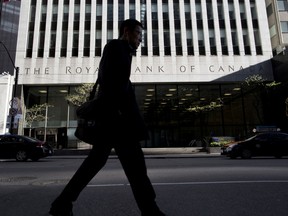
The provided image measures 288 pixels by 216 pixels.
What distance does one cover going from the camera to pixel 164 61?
28.9 m

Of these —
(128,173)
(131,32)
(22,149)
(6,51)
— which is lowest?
(128,173)

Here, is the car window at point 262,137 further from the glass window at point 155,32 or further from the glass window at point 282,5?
the glass window at point 282,5

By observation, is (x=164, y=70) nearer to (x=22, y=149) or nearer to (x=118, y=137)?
(x=22, y=149)

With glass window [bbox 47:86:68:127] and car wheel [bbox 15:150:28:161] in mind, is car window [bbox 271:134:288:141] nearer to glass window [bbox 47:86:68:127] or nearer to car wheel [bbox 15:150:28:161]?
car wheel [bbox 15:150:28:161]

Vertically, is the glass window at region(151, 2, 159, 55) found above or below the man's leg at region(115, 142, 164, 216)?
above

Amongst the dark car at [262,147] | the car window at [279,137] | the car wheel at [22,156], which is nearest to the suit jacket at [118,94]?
the car wheel at [22,156]

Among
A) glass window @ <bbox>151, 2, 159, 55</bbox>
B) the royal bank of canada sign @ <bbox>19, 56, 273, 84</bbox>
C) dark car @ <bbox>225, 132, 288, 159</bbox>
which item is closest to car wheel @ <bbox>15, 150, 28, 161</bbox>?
dark car @ <bbox>225, 132, 288, 159</bbox>

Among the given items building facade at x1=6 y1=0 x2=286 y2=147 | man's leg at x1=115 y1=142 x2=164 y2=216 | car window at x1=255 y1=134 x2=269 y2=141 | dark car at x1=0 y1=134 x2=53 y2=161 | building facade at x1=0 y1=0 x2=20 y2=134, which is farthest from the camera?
building facade at x1=6 y1=0 x2=286 y2=147

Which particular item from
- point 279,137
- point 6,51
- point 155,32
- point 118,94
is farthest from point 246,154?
Result: point 6,51

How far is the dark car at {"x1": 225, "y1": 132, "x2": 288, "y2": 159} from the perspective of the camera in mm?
13617

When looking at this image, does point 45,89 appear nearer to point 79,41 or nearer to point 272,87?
point 79,41

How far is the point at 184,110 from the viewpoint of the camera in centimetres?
2875


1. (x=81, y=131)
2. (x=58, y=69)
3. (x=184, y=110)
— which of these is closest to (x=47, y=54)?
(x=58, y=69)

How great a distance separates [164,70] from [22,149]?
19.0 metres
